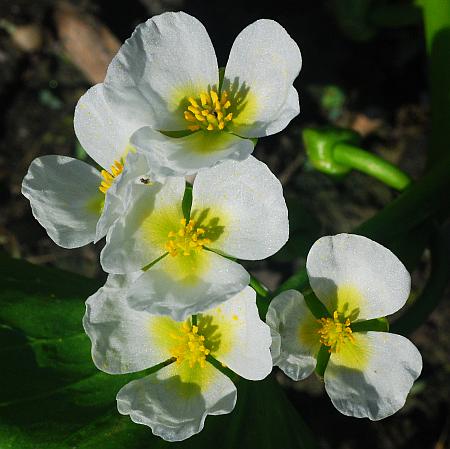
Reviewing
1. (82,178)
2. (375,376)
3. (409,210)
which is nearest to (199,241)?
(82,178)

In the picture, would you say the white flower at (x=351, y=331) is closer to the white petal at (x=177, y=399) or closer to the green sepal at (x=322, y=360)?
the green sepal at (x=322, y=360)

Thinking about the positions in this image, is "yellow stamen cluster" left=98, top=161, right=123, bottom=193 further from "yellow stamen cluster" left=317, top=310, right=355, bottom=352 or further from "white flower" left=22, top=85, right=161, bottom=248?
"yellow stamen cluster" left=317, top=310, right=355, bottom=352

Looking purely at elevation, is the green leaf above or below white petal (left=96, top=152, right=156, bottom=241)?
below

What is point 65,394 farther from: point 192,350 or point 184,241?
point 184,241

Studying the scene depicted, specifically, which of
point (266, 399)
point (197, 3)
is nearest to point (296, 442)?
point (266, 399)

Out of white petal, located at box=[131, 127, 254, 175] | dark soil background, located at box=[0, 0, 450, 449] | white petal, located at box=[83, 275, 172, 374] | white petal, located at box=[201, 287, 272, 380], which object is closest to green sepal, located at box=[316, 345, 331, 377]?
white petal, located at box=[201, 287, 272, 380]

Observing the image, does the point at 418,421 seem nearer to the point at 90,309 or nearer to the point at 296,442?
the point at 296,442
